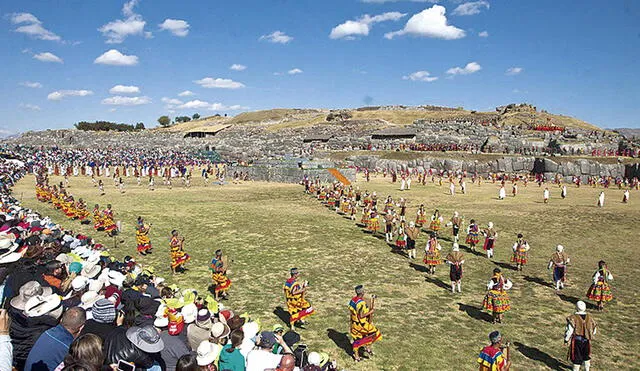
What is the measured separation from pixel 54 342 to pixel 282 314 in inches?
245

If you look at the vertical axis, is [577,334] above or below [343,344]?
above

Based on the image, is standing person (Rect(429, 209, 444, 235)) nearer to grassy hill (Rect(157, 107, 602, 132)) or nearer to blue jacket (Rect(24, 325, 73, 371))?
blue jacket (Rect(24, 325, 73, 371))

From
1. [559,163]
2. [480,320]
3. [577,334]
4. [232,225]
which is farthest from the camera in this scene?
[559,163]

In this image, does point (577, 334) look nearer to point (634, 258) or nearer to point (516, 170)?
point (634, 258)

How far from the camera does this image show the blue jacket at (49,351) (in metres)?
4.25

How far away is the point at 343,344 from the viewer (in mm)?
8594

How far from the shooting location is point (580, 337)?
7.57m

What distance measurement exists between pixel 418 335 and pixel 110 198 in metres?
26.5

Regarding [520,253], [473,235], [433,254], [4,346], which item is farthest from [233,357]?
[473,235]

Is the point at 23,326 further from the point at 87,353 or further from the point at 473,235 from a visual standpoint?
the point at 473,235

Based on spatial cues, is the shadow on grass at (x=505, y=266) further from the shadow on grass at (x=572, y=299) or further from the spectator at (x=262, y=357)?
the spectator at (x=262, y=357)

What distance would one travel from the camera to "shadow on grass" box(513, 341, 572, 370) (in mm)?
7891

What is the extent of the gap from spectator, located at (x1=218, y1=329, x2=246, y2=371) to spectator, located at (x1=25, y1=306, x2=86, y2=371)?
1.75 metres

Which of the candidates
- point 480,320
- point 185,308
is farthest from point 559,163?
point 185,308
